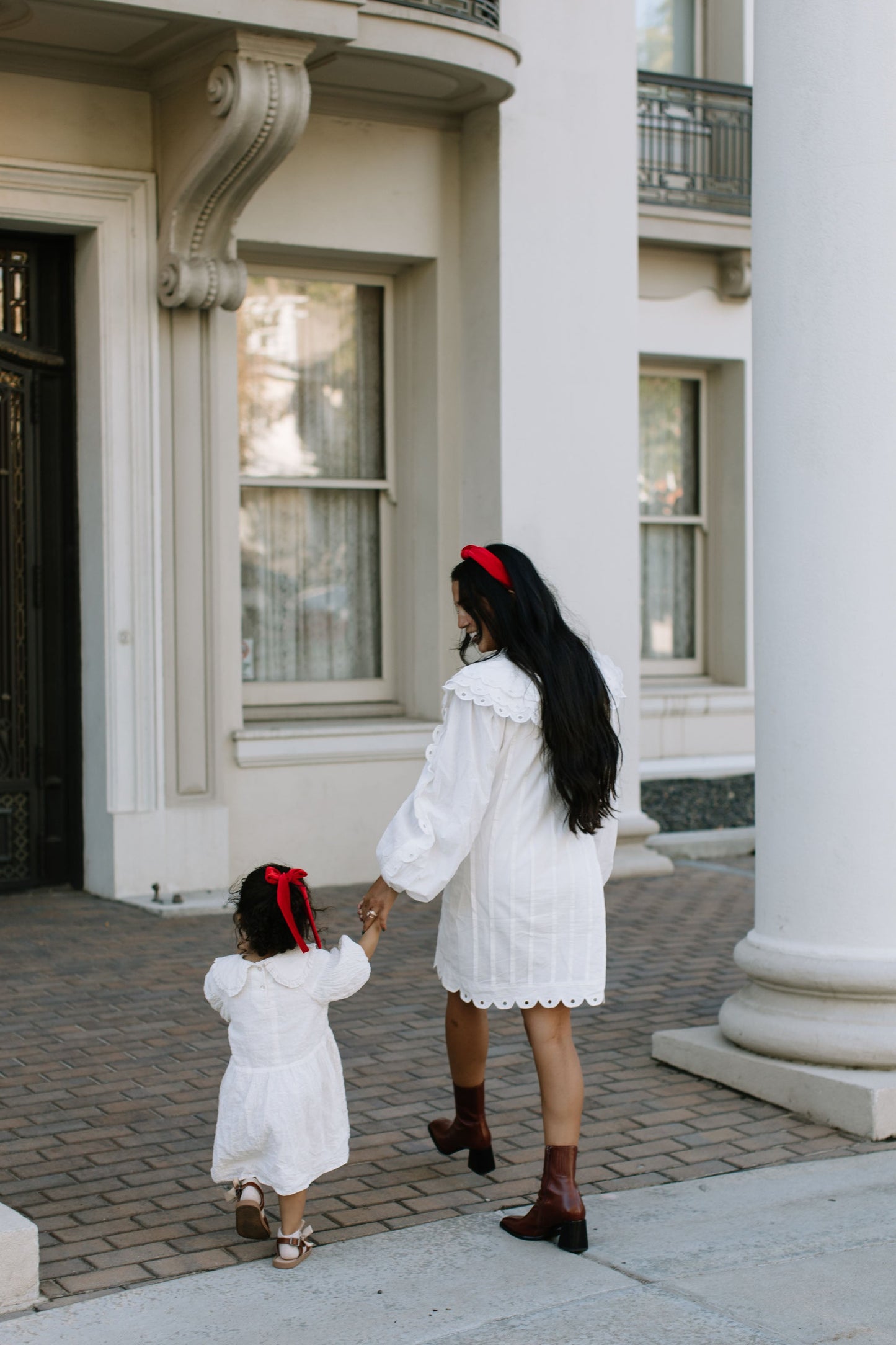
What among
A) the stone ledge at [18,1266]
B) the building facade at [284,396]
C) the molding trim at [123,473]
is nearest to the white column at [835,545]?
the stone ledge at [18,1266]

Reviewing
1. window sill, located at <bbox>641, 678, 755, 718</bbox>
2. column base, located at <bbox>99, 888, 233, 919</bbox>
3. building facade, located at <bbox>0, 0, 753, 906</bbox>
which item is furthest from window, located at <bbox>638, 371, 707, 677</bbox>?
column base, located at <bbox>99, 888, 233, 919</bbox>

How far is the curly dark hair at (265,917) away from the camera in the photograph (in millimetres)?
3914

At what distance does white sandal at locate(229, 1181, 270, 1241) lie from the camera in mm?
4008

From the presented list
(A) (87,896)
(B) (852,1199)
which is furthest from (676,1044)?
(A) (87,896)

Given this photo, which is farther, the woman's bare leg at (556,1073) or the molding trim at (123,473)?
the molding trim at (123,473)

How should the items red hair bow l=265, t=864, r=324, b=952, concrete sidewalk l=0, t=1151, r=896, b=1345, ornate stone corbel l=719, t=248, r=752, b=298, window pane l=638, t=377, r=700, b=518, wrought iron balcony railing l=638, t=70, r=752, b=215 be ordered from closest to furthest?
concrete sidewalk l=0, t=1151, r=896, b=1345 < red hair bow l=265, t=864, r=324, b=952 < wrought iron balcony railing l=638, t=70, r=752, b=215 < ornate stone corbel l=719, t=248, r=752, b=298 < window pane l=638, t=377, r=700, b=518

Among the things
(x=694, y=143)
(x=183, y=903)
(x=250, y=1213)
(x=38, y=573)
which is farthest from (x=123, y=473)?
(x=694, y=143)

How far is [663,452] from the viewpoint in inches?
515

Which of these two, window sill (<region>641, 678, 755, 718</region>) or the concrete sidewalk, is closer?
the concrete sidewalk

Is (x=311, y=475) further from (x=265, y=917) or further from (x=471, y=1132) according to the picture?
A: (x=265, y=917)

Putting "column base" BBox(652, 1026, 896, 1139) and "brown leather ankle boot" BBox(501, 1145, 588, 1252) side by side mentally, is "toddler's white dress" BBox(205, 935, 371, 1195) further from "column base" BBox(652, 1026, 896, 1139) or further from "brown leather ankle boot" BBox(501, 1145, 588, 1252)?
"column base" BBox(652, 1026, 896, 1139)

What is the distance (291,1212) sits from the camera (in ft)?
12.9

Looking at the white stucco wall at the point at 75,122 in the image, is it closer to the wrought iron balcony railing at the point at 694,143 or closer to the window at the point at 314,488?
the window at the point at 314,488

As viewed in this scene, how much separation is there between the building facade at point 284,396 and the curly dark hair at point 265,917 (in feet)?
15.5
